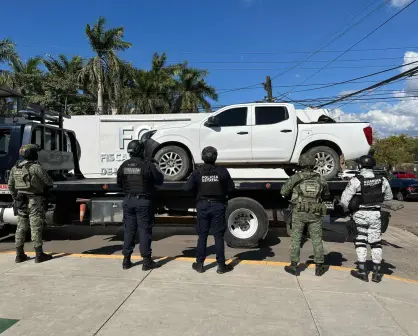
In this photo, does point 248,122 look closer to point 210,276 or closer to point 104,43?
point 210,276

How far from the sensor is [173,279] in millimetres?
4793

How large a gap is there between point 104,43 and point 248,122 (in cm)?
2160

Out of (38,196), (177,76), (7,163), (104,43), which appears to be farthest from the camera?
(177,76)

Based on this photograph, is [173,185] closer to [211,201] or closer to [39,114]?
[211,201]

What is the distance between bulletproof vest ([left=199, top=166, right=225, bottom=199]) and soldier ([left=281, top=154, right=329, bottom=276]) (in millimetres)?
990

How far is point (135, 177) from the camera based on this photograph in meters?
5.13

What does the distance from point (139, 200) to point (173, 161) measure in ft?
7.64

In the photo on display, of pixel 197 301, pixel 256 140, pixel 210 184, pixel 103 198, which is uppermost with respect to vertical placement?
pixel 256 140

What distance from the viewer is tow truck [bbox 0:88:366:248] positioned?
6.93 m

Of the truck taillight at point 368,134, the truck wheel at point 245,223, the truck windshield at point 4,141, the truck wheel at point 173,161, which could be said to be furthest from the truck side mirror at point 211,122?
the truck windshield at point 4,141

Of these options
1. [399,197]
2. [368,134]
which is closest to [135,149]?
[368,134]

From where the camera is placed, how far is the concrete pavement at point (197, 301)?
342 centimetres

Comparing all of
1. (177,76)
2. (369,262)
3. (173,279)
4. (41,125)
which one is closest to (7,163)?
(41,125)

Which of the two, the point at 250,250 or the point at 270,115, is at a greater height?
the point at 270,115
